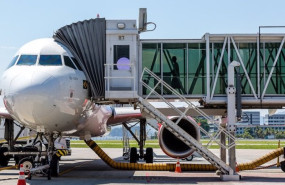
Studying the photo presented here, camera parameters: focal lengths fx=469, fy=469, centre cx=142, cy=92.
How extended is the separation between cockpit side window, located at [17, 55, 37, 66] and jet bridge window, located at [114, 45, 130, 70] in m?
2.68

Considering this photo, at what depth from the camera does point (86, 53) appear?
1606cm

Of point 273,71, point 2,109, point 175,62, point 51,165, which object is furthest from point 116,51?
point 2,109

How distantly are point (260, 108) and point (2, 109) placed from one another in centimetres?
1103

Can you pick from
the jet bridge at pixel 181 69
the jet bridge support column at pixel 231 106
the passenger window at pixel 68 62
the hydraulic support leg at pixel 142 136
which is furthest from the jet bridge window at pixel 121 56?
the hydraulic support leg at pixel 142 136

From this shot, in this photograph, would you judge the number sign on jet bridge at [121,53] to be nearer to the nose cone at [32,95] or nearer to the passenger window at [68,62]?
the passenger window at [68,62]

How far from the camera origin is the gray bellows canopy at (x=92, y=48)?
52.4ft

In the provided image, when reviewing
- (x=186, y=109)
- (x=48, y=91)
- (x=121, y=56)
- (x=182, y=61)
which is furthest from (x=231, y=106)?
(x=48, y=91)

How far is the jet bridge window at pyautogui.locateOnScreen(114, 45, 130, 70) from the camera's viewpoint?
1577cm

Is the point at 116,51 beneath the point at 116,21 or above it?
beneath

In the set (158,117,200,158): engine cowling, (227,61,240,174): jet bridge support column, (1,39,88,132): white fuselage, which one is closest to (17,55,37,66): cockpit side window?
(1,39,88,132): white fuselage

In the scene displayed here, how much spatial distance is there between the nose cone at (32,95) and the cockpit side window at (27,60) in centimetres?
76

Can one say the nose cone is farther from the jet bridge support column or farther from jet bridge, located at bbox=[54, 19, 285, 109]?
the jet bridge support column

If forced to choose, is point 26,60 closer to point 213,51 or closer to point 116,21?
point 116,21

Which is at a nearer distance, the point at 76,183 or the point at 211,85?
the point at 76,183
